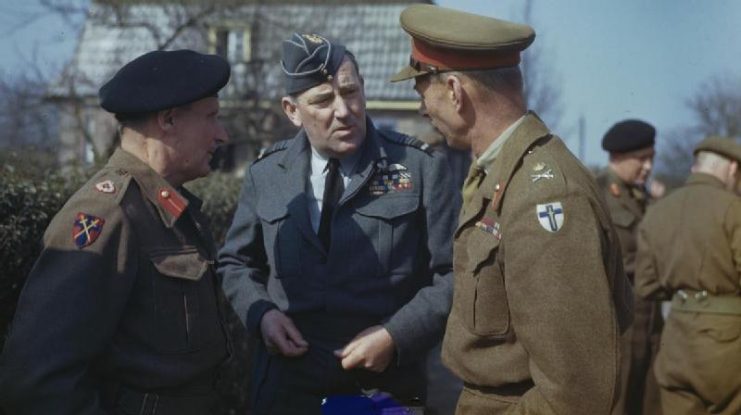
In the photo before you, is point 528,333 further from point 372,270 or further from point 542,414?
point 372,270

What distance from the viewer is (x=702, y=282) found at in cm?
617

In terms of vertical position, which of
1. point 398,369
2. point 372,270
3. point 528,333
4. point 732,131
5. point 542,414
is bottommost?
point 732,131

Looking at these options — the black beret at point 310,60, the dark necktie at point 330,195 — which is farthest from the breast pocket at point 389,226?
the black beret at point 310,60

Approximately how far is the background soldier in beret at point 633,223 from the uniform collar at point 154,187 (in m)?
4.82

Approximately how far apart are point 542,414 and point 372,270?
1.35 meters

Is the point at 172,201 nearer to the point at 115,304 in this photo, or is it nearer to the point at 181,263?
the point at 181,263

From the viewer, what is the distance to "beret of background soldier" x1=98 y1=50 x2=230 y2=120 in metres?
3.29

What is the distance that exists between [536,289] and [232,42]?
13.8 m

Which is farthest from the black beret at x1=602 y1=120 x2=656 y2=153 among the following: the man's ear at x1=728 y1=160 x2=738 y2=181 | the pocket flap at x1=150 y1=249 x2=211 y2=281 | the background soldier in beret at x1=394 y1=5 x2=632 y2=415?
the pocket flap at x1=150 y1=249 x2=211 y2=281

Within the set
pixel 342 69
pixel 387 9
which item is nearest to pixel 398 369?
pixel 342 69

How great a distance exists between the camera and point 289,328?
3.94m

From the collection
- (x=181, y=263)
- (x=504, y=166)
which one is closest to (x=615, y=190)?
(x=504, y=166)

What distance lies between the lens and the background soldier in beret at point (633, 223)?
25.2 ft

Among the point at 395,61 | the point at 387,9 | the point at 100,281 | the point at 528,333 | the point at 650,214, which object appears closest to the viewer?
the point at 528,333
